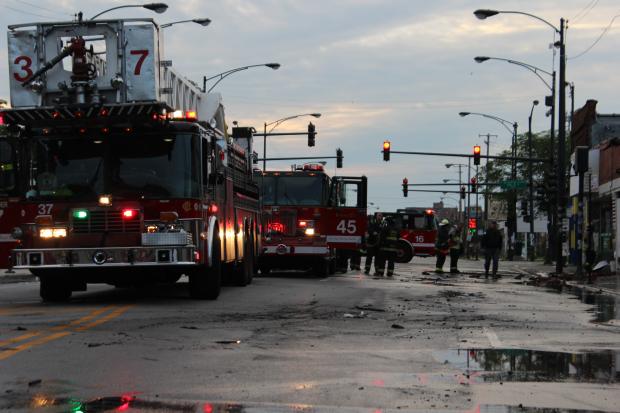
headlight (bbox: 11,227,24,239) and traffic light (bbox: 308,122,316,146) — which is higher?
traffic light (bbox: 308,122,316,146)

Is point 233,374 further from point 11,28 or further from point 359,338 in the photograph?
point 11,28

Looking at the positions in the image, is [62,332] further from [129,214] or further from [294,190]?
[294,190]

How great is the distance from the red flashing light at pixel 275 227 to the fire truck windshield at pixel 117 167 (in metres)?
11.7

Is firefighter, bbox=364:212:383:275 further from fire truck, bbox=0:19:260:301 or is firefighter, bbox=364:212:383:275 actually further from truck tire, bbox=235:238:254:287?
fire truck, bbox=0:19:260:301

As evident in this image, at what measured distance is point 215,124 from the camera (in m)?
17.0

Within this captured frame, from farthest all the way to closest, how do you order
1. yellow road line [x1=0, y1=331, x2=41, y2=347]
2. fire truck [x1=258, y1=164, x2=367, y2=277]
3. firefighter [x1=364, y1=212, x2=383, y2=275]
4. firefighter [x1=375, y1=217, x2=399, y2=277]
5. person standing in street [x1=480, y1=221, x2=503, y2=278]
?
1. person standing in street [x1=480, y1=221, x2=503, y2=278]
2. firefighter [x1=364, y1=212, x2=383, y2=275]
3. firefighter [x1=375, y1=217, x2=399, y2=277]
4. fire truck [x1=258, y1=164, x2=367, y2=277]
5. yellow road line [x1=0, y1=331, x2=41, y2=347]

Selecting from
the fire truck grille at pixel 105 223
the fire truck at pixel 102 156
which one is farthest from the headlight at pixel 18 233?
the fire truck grille at pixel 105 223

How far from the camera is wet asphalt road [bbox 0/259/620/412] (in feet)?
22.2

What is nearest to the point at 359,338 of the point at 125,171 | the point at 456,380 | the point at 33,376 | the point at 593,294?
the point at 456,380

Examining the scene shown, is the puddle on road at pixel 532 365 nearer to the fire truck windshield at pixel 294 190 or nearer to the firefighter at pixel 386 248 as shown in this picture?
the fire truck windshield at pixel 294 190

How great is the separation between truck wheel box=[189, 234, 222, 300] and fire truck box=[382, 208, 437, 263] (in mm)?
33496

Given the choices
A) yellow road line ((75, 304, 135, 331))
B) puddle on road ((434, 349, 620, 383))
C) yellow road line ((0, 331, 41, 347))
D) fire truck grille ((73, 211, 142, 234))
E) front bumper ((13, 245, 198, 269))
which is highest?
fire truck grille ((73, 211, 142, 234))

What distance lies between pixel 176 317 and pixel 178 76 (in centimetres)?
475

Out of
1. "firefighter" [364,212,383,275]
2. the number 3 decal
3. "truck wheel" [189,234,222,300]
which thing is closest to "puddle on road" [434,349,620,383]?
"truck wheel" [189,234,222,300]
